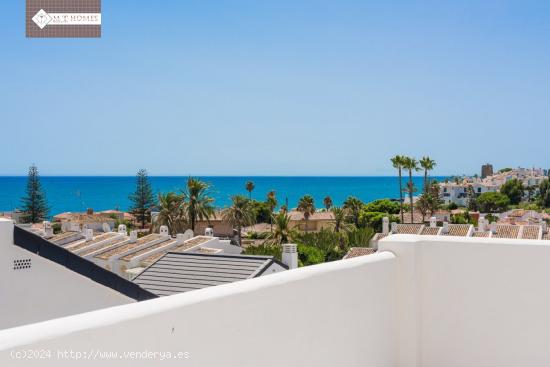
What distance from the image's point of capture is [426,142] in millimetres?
117625

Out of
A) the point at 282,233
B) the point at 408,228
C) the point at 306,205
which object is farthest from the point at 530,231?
the point at 306,205

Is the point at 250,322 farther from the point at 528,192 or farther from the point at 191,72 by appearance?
the point at 528,192

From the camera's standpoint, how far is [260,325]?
2629 millimetres

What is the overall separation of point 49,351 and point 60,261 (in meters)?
4.88

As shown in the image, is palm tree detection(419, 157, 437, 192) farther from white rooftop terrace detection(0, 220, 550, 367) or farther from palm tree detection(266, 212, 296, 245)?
white rooftop terrace detection(0, 220, 550, 367)

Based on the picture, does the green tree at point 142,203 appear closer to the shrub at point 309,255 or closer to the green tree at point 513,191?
the shrub at point 309,255

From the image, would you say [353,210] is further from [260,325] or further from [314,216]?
[260,325]

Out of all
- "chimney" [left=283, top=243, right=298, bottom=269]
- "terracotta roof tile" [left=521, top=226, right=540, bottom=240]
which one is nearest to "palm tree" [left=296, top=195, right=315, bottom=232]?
"terracotta roof tile" [left=521, top=226, right=540, bottom=240]

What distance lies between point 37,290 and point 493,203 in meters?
90.0

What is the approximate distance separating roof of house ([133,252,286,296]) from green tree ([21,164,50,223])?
4161 centimetres

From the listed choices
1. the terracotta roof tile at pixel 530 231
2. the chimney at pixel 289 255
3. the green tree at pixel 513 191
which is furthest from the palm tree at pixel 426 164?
the chimney at pixel 289 255

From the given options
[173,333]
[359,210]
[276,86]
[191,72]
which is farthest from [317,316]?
[276,86]

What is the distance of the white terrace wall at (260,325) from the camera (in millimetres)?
1912

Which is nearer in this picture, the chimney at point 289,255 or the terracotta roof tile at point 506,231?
the chimney at point 289,255
